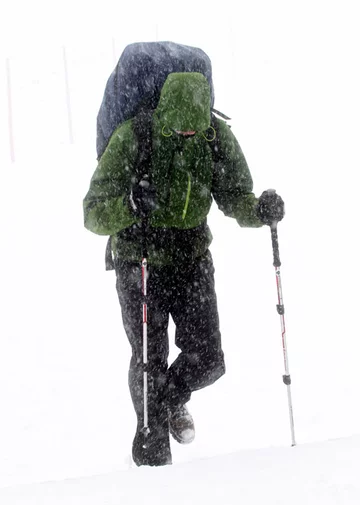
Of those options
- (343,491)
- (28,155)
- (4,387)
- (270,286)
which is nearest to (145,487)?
(343,491)

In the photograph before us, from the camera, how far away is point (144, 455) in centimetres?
376

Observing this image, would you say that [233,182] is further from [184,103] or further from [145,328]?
[145,328]

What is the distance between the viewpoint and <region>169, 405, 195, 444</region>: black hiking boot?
416 cm

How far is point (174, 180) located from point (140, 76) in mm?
693

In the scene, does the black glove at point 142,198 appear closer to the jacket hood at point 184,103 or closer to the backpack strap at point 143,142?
the backpack strap at point 143,142

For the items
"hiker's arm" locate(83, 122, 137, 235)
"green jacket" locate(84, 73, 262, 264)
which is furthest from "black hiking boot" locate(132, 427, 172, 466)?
"hiker's arm" locate(83, 122, 137, 235)

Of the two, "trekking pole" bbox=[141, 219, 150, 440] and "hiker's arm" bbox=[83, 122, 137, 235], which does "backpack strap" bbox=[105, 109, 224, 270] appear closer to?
"hiker's arm" bbox=[83, 122, 137, 235]

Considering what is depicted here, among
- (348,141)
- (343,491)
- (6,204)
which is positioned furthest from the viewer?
(348,141)

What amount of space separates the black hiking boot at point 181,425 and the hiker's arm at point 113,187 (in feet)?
5.23

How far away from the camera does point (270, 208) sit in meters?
3.60

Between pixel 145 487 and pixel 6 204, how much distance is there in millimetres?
16652

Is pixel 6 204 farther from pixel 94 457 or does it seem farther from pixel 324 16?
pixel 324 16

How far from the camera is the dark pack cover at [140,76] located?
350 cm

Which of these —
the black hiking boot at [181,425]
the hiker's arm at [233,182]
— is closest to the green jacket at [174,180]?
the hiker's arm at [233,182]
